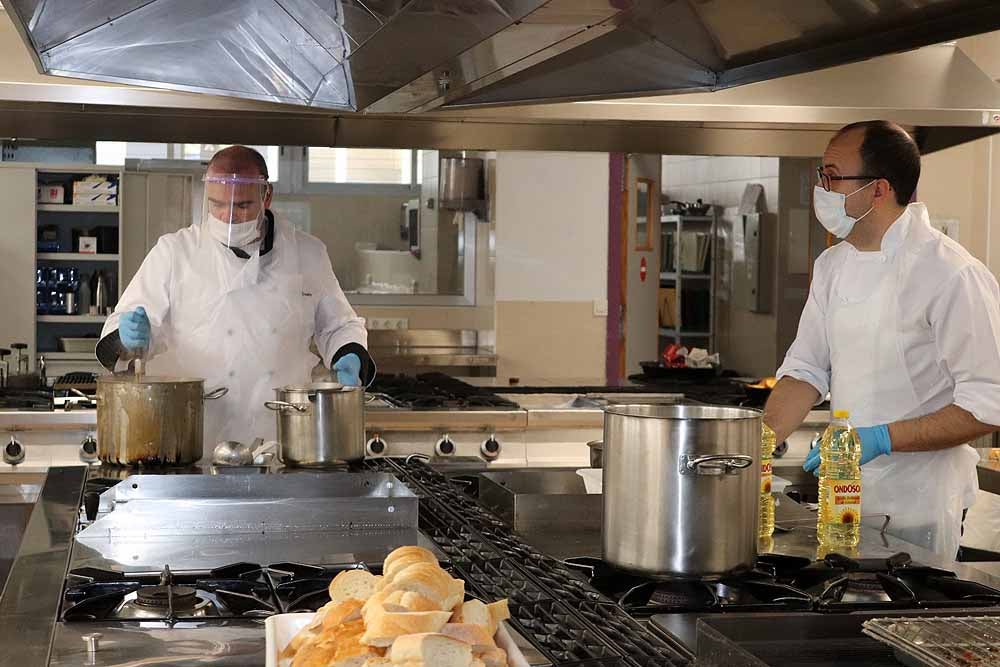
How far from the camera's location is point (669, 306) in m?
6.93

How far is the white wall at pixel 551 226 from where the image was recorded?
547cm

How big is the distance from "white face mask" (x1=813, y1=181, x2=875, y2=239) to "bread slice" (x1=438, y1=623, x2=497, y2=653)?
1815 millimetres

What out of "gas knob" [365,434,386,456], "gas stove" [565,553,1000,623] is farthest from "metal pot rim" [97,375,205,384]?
"gas knob" [365,434,386,456]

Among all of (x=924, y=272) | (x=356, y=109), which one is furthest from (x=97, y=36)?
(x=924, y=272)

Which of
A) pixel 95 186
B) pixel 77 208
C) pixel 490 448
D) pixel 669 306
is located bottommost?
pixel 490 448

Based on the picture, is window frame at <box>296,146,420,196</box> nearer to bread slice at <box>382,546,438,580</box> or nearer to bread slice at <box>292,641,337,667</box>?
bread slice at <box>382,546,438,580</box>

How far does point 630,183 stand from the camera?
5703 millimetres

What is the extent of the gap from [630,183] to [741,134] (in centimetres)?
142

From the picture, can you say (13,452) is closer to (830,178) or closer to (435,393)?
(435,393)

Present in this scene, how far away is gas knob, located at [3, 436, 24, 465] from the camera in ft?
12.3

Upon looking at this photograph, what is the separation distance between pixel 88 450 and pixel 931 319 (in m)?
2.55

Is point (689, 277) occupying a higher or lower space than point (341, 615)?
higher

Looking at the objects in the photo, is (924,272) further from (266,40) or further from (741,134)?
(741,134)

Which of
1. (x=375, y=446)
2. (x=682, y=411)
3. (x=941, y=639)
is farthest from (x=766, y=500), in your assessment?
(x=375, y=446)
